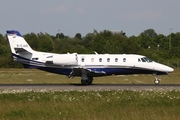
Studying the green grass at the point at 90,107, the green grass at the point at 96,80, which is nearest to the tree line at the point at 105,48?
the green grass at the point at 96,80

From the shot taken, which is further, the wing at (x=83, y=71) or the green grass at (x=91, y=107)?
the wing at (x=83, y=71)

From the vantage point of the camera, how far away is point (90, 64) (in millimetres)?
34594

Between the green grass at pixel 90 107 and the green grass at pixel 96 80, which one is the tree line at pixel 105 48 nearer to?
the green grass at pixel 96 80

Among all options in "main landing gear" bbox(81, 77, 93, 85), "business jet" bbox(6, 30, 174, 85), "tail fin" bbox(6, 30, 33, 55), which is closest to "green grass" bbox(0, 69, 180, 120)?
"main landing gear" bbox(81, 77, 93, 85)

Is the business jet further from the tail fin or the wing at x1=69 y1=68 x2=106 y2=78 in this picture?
the tail fin

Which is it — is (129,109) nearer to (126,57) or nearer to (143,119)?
(143,119)

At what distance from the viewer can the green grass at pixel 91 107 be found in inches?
602

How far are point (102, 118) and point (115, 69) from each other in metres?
19.8

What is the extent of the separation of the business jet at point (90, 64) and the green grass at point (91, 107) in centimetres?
1259

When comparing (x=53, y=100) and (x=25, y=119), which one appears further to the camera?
(x=53, y=100)

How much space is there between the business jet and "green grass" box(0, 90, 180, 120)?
12586mm

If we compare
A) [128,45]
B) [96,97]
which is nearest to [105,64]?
[96,97]

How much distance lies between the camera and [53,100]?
65.4ft

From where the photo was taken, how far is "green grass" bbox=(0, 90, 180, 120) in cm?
1529
